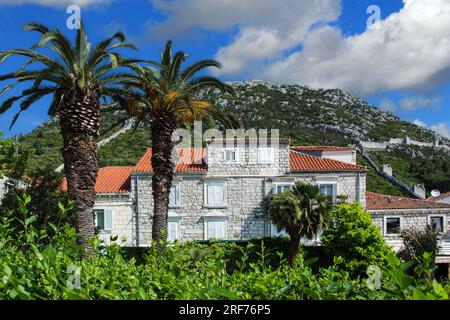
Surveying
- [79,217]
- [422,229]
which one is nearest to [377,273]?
[79,217]

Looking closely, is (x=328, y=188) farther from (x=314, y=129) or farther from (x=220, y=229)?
(x=314, y=129)

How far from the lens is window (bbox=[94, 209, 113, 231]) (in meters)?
31.8

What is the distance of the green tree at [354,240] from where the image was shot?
24.2m

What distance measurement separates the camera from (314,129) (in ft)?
297

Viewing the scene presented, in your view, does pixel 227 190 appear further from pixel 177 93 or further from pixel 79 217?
pixel 79 217

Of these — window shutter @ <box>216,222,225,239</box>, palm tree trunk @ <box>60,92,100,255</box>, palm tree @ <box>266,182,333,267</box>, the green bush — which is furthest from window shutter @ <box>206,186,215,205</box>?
the green bush

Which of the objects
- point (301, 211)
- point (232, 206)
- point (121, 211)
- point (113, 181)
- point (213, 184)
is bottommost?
point (121, 211)

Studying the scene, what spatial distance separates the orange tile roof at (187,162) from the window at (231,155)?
57.7 inches

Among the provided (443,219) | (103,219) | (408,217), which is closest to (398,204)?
(408,217)

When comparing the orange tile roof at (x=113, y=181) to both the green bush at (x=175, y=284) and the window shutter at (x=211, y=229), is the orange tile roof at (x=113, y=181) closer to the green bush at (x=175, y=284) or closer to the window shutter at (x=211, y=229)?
the window shutter at (x=211, y=229)

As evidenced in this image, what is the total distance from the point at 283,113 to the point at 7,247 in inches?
3716

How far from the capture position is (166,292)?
3.36 m

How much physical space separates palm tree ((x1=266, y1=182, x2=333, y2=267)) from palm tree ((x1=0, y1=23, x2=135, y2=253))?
10831mm

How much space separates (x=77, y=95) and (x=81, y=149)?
1.71 meters
